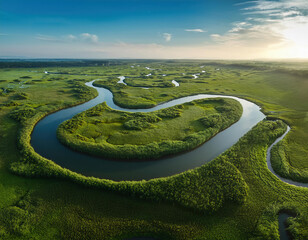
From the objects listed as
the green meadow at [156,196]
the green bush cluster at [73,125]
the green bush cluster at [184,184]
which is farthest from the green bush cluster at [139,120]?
the green bush cluster at [184,184]

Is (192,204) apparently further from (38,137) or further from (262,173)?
(38,137)

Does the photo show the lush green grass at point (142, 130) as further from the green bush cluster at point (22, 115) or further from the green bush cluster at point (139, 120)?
the green bush cluster at point (22, 115)

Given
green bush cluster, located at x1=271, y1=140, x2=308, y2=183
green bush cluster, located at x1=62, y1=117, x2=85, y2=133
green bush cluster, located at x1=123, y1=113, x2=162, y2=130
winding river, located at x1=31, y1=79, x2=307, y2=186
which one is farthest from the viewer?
green bush cluster, located at x1=123, y1=113, x2=162, y2=130

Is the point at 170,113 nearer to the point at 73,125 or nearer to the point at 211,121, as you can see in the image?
the point at 211,121

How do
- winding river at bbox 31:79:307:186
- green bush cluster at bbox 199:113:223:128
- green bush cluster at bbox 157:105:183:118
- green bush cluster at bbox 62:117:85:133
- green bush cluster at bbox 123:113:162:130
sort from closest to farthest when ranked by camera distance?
winding river at bbox 31:79:307:186, green bush cluster at bbox 62:117:85:133, green bush cluster at bbox 123:113:162:130, green bush cluster at bbox 199:113:223:128, green bush cluster at bbox 157:105:183:118

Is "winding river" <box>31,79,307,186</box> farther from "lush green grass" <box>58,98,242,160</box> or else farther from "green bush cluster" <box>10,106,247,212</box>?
"green bush cluster" <box>10,106,247,212</box>

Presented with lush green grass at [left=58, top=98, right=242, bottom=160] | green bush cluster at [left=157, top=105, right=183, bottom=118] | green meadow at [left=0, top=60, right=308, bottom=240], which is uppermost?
green bush cluster at [left=157, top=105, right=183, bottom=118]

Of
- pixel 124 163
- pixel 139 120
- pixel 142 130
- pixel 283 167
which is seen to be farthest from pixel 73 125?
pixel 283 167

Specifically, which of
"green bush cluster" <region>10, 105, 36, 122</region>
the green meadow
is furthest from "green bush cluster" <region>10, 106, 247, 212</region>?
"green bush cluster" <region>10, 105, 36, 122</region>
